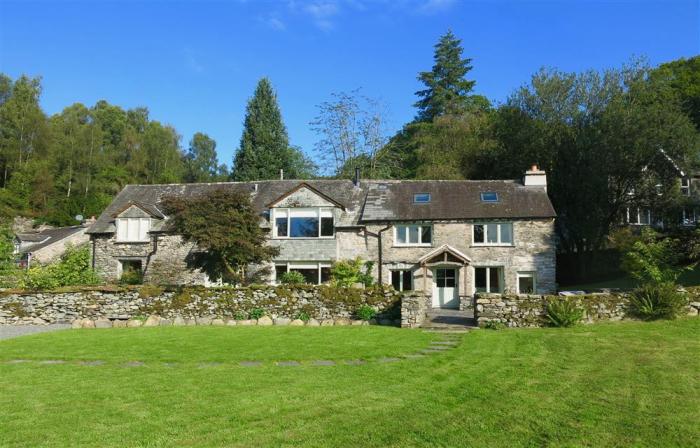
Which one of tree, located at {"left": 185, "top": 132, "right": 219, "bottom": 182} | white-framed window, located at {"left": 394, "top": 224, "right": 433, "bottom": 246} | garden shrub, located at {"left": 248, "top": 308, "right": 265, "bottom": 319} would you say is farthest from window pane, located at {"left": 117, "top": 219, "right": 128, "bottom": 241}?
tree, located at {"left": 185, "top": 132, "right": 219, "bottom": 182}

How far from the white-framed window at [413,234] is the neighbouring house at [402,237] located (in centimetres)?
6

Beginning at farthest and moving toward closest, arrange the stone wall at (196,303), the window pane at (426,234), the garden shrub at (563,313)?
the window pane at (426,234) → the stone wall at (196,303) → the garden shrub at (563,313)

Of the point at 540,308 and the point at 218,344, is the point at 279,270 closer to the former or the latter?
the point at 218,344

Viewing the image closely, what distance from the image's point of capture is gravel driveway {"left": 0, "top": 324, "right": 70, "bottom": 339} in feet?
60.5

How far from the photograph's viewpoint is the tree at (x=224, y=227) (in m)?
21.8

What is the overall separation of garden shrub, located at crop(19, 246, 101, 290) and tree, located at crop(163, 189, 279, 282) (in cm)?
612

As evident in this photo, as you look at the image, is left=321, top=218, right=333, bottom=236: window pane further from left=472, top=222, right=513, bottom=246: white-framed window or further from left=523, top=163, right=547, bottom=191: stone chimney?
left=523, top=163, right=547, bottom=191: stone chimney

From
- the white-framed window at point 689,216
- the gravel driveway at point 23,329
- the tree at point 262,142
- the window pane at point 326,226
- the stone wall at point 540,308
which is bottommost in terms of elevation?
the gravel driveway at point 23,329

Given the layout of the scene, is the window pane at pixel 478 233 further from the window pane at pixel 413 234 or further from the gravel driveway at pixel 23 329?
the gravel driveway at pixel 23 329

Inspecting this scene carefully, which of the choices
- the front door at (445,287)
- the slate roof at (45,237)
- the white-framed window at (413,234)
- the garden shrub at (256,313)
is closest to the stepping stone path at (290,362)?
the garden shrub at (256,313)

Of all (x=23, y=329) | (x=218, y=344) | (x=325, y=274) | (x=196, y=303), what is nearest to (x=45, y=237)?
(x=23, y=329)

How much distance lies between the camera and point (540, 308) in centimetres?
1755

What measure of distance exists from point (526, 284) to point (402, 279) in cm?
671

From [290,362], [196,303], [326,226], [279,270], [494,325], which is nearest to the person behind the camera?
[290,362]
